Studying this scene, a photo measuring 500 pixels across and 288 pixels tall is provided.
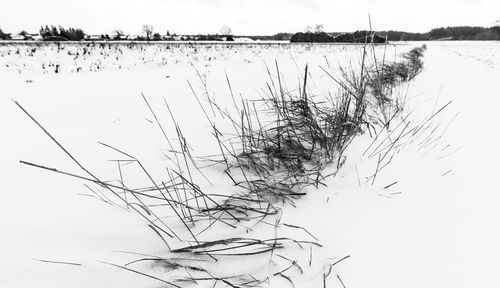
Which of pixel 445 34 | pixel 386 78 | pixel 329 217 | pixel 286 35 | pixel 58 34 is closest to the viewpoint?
pixel 329 217

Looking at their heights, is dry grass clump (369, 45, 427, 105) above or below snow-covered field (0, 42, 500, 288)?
above

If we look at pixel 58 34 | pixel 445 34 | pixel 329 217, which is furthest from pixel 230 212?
pixel 445 34

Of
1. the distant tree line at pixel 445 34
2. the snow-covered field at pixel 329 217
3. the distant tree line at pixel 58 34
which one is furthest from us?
the distant tree line at pixel 445 34

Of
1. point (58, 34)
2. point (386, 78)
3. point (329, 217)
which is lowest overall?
point (329, 217)

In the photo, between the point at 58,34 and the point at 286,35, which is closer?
the point at 58,34

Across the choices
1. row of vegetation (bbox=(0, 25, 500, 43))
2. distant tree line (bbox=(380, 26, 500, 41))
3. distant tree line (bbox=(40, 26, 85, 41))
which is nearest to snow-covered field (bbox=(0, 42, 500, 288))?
row of vegetation (bbox=(0, 25, 500, 43))

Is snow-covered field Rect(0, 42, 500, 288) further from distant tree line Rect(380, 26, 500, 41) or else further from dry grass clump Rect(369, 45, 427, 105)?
distant tree line Rect(380, 26, 500, 41)

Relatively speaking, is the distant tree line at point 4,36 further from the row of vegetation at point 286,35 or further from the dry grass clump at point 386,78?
the dry grass clump at point 386,78

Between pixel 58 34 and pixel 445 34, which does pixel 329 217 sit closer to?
pixel 58 34

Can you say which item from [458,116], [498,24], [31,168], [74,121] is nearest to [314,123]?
[31,168]

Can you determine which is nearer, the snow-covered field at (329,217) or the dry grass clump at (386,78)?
the snow-covered field at (329,217)

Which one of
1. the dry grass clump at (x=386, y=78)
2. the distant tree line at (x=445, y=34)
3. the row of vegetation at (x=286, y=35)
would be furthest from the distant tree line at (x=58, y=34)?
the distant tree line at (x=445, y=34)

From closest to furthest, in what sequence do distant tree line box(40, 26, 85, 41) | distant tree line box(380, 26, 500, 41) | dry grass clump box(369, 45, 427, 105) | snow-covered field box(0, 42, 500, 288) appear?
snow-covered field box(0, 42, 500, 288), dry grass clump box(369, 45, 427, 105), distant tree line box(40, 26, 85, 41), distant tree line box(380, 26, 500, 41)

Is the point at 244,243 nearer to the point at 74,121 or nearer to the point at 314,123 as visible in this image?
the point at 314,123
